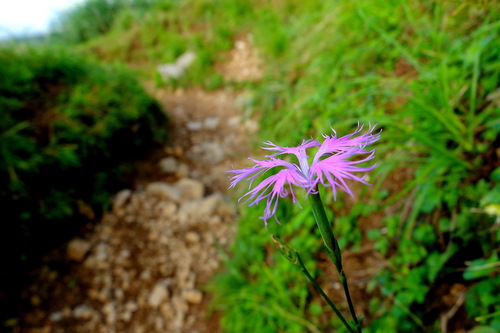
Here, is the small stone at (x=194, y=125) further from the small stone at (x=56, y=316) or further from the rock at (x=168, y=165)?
the small stone at (x=56, y=316)

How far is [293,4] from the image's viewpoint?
13.0ft

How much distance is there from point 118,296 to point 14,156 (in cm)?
111

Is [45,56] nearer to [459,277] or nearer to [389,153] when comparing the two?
[389,153]

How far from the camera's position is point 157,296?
80.1 inches

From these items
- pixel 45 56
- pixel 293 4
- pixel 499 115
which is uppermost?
pixel 293 4

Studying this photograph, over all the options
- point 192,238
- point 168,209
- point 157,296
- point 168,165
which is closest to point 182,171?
point 168,165

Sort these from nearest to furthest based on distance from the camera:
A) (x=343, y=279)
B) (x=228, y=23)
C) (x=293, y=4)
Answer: (x=343, y=279), (x=293, y=4), (x=228, y=23)

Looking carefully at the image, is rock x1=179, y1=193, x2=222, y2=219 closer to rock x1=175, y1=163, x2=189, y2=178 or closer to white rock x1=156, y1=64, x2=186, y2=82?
rock x1=175, y1=163, x2=189, y2=178

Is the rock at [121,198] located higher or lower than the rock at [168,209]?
higher

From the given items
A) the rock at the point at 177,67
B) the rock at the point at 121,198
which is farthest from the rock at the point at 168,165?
the rock at the point at 177,67

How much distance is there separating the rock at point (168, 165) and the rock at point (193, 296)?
1.22 meters

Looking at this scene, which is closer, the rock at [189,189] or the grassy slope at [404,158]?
the grassy slope at [404,158]

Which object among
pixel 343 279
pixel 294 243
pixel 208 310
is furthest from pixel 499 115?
pixel 208 310

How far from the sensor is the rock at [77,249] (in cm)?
217
